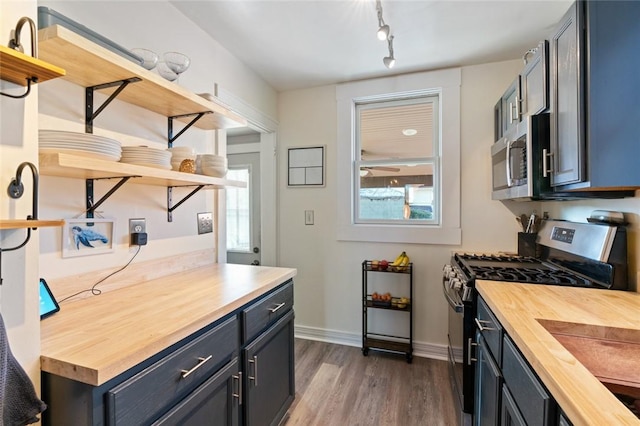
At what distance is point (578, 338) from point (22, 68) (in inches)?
72.1

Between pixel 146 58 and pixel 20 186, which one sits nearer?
pixel 20 186

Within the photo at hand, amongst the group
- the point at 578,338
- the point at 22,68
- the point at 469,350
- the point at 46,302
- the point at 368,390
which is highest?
the point at 22,68

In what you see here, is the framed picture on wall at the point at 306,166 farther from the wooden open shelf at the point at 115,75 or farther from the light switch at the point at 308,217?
the wooden open shelf at the point at 115,75

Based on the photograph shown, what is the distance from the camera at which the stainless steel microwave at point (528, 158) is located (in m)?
1.56

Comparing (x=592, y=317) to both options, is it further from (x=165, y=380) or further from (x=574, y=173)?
(x=165, y=380)

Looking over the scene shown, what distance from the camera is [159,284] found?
150cm

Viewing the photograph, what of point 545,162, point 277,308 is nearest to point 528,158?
point 545,162

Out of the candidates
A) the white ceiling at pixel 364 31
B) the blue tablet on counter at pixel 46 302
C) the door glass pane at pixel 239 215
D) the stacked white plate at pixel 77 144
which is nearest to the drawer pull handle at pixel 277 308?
the blue tablet on counter at pixel 46 302

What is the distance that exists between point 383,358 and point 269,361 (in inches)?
54.9

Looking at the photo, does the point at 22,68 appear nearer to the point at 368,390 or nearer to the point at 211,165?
the point at 211,165

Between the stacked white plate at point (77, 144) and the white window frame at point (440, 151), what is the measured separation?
199cm

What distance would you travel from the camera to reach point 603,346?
101cm

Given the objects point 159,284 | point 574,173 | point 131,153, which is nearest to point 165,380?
point 159,284

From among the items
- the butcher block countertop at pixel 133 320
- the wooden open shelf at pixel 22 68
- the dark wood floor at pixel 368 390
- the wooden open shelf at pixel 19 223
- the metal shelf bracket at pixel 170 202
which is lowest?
the dark wood floor at pixel 368 390
